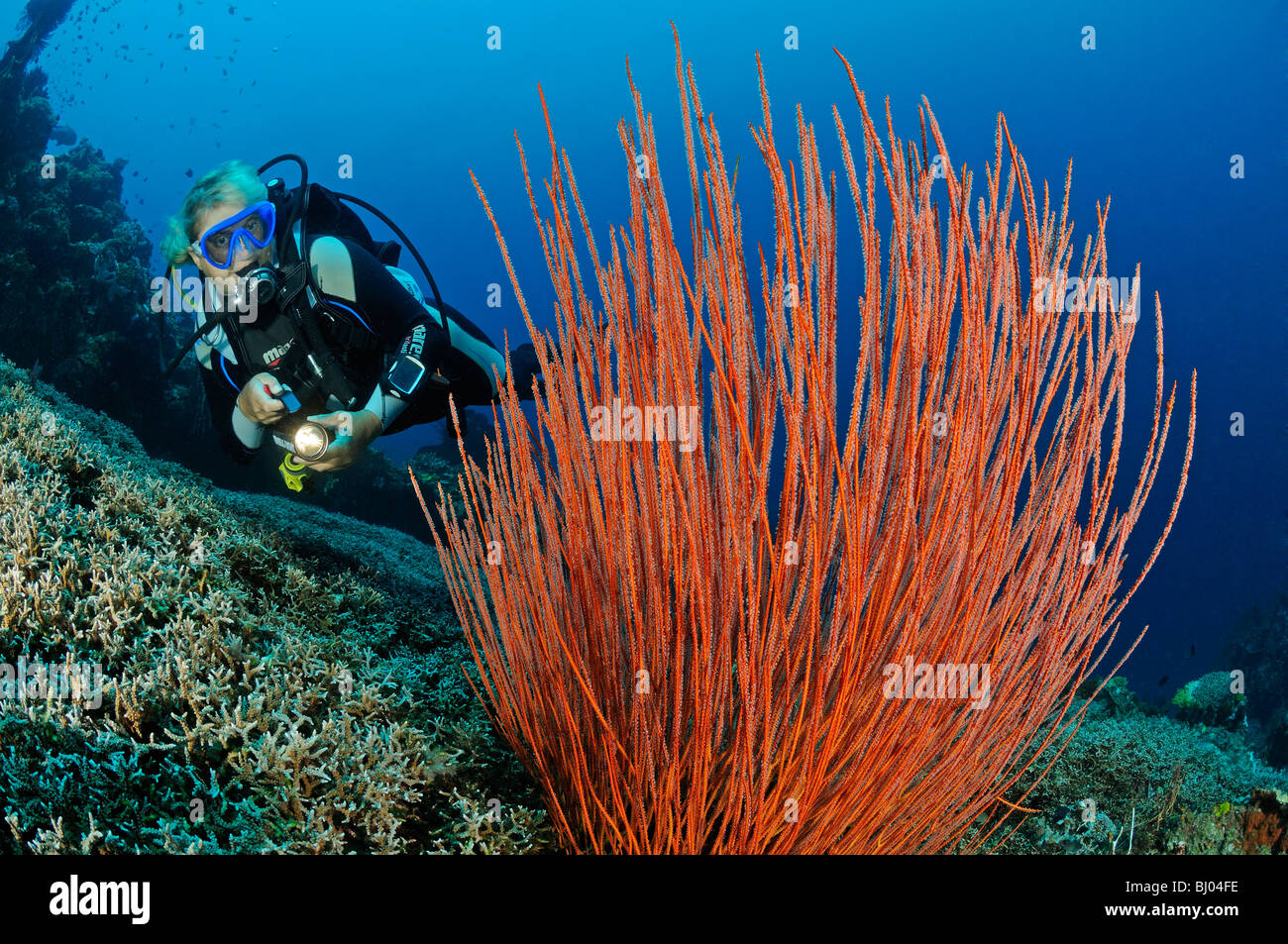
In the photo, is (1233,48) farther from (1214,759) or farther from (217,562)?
(217,562)

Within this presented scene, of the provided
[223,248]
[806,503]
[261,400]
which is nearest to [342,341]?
[261,400]

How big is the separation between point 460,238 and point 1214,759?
80.1 meters

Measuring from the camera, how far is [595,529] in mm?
1440

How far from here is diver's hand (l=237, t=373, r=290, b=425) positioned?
3.15 meters

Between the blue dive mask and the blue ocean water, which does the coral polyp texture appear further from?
the blue ocean water

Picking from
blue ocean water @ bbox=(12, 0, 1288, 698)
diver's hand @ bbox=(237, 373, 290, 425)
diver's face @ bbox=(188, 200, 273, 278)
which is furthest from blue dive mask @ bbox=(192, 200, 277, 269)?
blue ocean water @ bbox=(12, 0, 1288, 698)

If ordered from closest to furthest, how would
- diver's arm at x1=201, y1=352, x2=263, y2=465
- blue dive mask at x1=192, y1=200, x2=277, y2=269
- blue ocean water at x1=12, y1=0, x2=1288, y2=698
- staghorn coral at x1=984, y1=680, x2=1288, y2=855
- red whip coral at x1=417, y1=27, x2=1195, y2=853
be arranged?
red whip coral at x1=417, y1=27, x2=1195, y2=853 < staghorn coral at x1=984, y1=680, x2=1288, y2=855 < blue dive mask at x1=192, y1=200, x2=277, y2=269 < diver's arm at x1=201, y1=352, x2=263, y2=465 < blue ocean water at x1=12, y1=0, x2=1288, y2=698

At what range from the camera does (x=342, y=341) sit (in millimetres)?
3518

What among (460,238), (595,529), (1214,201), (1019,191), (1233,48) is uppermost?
(1233,48)

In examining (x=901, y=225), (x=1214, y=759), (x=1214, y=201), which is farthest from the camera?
(x=1214, y=201)

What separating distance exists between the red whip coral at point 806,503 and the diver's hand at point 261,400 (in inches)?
90.8

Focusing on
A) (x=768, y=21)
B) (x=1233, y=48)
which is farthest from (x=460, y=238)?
(x=1233, y=48)

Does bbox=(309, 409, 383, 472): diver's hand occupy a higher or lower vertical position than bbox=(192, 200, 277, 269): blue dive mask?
lower

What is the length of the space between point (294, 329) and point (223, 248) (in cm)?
52
